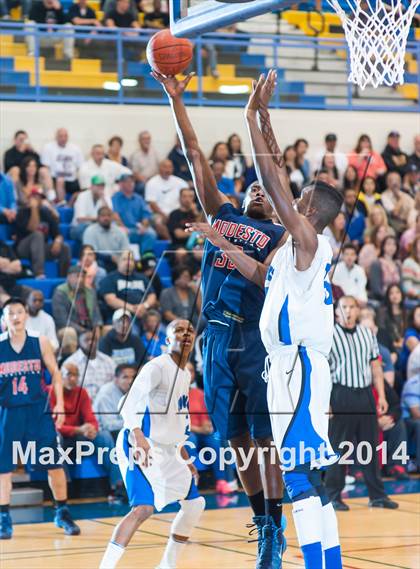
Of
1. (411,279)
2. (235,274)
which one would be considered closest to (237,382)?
(235,274)

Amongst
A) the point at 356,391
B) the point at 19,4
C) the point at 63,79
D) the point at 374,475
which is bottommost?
the point at 374,475

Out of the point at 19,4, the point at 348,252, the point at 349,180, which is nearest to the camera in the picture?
the point at 348,252

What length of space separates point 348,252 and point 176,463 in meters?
5.72

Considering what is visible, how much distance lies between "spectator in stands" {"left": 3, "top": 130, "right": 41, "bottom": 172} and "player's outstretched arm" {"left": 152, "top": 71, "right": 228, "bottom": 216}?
7.28m

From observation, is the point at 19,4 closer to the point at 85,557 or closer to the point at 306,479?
the point at 85,557

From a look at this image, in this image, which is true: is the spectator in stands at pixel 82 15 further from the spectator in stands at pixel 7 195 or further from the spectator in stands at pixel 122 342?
the spectator in stands at pixel 122 342

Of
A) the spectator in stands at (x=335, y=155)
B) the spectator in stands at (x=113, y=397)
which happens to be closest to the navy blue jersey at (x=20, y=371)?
the spectator in stands at (x=113, y=397)

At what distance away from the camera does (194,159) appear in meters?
6.69

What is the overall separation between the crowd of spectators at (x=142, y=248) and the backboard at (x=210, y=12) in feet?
10.1

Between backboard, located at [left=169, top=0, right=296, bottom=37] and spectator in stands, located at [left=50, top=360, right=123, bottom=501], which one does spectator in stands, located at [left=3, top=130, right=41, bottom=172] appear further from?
backboard, located at [left=169, top=0, right=296, bottom=37]

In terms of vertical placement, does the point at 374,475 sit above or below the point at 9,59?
below

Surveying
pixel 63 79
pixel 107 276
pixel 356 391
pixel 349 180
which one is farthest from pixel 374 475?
pixel 63 79

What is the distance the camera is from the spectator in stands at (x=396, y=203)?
48.2 ft

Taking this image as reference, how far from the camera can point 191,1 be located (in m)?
7.18
